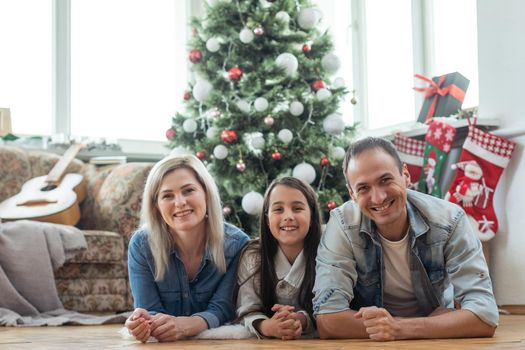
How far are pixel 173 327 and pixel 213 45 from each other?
7.59 feet

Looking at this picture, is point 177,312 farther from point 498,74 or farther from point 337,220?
point 498,74

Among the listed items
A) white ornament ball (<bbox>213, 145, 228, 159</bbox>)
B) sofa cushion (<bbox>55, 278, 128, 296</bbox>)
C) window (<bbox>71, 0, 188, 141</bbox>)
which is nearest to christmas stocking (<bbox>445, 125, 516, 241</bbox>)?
white ornament ball (<bbox>213, 145, 228, 159</bbox>)

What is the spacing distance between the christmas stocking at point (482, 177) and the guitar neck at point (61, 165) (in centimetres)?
206

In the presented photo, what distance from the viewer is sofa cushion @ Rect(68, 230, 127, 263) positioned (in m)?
3.34

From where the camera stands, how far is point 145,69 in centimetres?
513

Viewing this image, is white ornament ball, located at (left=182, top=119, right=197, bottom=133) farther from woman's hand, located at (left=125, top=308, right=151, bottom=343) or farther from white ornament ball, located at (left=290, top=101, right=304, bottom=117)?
woman's hand, located at (left=125, top=308, right=151, bottom=343)

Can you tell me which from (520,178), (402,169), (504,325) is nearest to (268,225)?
(402,169)

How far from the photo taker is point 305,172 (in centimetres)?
370

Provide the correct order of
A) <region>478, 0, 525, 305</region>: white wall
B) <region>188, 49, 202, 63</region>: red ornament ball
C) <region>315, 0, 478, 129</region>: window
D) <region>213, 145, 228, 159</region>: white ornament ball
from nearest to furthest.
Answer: <region>478, 0, 525, 305</region>: white wall
<region>213, 145, 228, 159</region>: white ornament ball
<region>188, 49, 202, 63</region>: red ornament ball
<region>315, 0, 478, 129</region>: window

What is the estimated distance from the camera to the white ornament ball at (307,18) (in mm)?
3949

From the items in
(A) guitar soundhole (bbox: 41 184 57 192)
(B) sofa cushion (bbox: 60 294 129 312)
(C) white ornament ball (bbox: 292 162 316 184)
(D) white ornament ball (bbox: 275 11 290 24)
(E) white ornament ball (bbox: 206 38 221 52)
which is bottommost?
(B) sofa cushion (bbox: 60 294 129 312)

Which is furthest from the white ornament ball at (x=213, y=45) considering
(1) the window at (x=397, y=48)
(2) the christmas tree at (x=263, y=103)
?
(1) the window at (x=397, y=48)

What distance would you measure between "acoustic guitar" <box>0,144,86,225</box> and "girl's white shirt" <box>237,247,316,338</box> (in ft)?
5.51

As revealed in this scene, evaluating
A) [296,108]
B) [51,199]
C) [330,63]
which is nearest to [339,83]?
[330,63]
